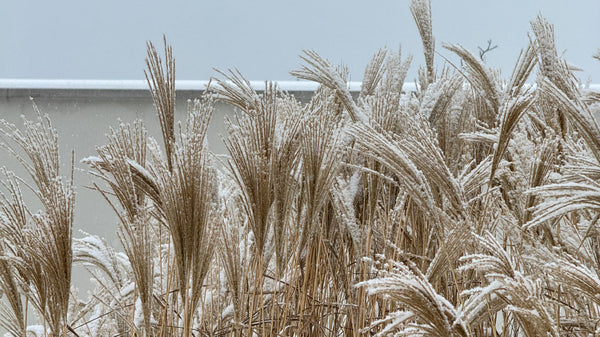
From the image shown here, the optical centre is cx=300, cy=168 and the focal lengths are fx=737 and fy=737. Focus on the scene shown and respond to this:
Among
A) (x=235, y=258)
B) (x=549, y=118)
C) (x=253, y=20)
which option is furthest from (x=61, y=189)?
(x=253, y=20)

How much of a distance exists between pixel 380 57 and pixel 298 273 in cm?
40

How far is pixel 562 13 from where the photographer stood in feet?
44.3

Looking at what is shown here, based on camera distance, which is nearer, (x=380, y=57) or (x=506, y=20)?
(x=380, y=57)

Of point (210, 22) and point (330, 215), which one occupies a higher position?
point (210, 22)

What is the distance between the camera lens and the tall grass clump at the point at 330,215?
25.7 inches

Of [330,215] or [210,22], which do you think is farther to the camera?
[210,22]

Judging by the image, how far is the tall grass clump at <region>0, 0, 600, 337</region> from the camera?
654mm

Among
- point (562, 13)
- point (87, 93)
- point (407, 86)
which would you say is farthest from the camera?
point (562, 13)

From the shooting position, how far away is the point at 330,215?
107cm

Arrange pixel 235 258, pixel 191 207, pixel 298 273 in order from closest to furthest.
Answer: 1. pixel 191 207
2. pixel 235 258
3. pixel 298 273

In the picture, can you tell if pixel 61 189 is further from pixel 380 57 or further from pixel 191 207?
pixel 380 57

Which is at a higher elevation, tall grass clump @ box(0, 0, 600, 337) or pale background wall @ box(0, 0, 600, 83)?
pale background wall @ box(0, 0, 600, 83)

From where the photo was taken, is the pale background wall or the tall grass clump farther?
the pale background wall

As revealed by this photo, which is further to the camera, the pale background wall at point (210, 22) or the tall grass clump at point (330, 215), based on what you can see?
the pale background wall at point (210, 22)
